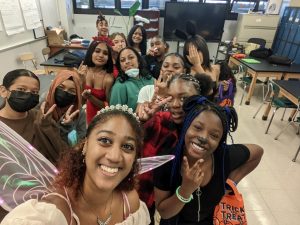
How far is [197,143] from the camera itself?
4.05ft

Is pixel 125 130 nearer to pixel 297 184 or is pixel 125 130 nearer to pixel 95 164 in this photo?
pixel 95 164

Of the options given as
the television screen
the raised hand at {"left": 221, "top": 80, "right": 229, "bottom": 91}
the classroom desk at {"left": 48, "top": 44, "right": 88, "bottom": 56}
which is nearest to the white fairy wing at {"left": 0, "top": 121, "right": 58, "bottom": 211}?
the raised hand at {"left": 221, "top": 80, "right": 229, "bottom": 91}

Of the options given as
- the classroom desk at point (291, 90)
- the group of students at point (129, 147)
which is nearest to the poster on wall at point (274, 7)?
the classroom desk at point (291, 90)

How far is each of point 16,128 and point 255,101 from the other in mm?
5043

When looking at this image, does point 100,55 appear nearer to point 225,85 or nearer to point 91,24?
point 225,85

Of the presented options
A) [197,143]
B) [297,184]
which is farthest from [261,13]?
[197,143]

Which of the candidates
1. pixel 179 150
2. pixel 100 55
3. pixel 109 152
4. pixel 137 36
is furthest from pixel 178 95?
pixel 137 36

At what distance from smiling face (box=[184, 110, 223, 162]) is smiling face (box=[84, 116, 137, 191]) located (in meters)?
0.42

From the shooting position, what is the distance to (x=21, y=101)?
1.48 m

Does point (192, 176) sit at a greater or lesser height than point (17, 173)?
lesser

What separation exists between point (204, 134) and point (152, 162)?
1.07 ft

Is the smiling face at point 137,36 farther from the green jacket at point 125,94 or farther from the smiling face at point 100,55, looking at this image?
the green jacket at point 125,94

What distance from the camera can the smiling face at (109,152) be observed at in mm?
888

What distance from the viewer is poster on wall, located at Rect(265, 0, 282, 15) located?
657 cm
